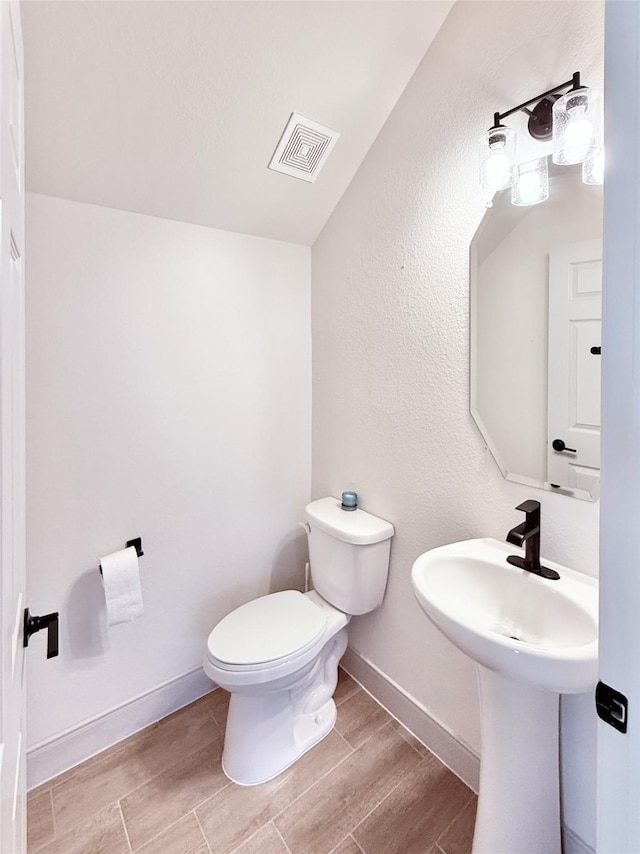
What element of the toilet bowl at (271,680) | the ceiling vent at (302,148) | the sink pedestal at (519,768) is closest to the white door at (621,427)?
the sink pedestal at (519,768)

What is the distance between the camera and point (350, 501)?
174 cm

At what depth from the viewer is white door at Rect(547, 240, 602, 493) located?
1.01 meters

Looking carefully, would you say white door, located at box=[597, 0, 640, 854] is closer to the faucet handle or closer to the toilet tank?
the faucet handle

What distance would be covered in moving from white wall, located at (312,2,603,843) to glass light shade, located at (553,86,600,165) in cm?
7

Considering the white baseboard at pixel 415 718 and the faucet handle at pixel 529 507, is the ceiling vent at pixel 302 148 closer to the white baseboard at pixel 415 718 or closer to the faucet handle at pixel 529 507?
the faucet handle at pixel 529 507

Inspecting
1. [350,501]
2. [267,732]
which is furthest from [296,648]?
[350,501]

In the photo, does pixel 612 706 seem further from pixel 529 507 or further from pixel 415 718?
pixel 415 718

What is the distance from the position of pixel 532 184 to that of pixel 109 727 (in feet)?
7.66

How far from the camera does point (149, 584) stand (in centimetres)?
162

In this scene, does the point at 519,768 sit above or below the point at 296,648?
below

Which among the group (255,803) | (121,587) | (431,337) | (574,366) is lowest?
(255,803)

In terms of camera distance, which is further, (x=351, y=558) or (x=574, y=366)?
(x=351, y=558)

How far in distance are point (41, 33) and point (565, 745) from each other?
93.4 inches

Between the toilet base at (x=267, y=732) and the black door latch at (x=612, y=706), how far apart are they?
111 cm
